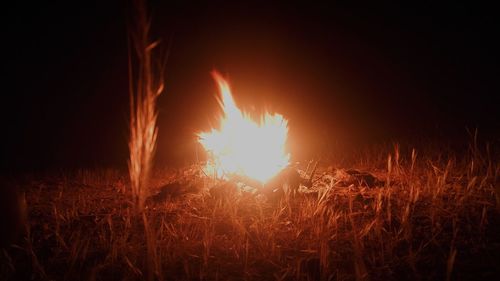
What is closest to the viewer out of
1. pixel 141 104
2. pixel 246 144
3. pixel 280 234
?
pixel 141 104

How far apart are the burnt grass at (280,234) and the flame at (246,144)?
0.39 meters

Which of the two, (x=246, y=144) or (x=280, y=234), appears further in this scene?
(x=246, y=144)

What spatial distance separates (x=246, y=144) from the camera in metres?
4.73

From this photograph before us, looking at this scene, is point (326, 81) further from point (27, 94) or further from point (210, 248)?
point (210, 248)

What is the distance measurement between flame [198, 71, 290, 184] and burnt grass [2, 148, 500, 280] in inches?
15.3

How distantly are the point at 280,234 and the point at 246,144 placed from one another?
5.68 ft

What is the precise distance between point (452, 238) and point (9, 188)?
3.14m

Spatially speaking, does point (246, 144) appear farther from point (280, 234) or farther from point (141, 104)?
point (141, 104)

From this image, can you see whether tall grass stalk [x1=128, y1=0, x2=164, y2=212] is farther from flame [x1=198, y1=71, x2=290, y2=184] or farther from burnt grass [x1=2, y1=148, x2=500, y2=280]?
flame [x1=198, y1=71, x2=290, y2=184]

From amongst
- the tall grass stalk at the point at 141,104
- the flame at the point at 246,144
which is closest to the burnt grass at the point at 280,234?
the tall grass stalk at the point at 141,104

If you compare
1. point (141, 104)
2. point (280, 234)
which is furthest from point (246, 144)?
point (141, 104)

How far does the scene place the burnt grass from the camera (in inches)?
101

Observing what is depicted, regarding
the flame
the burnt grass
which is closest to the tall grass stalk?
the burnt grass

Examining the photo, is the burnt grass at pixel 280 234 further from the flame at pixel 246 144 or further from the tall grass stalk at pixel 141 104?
the flame at pixel 246 144
